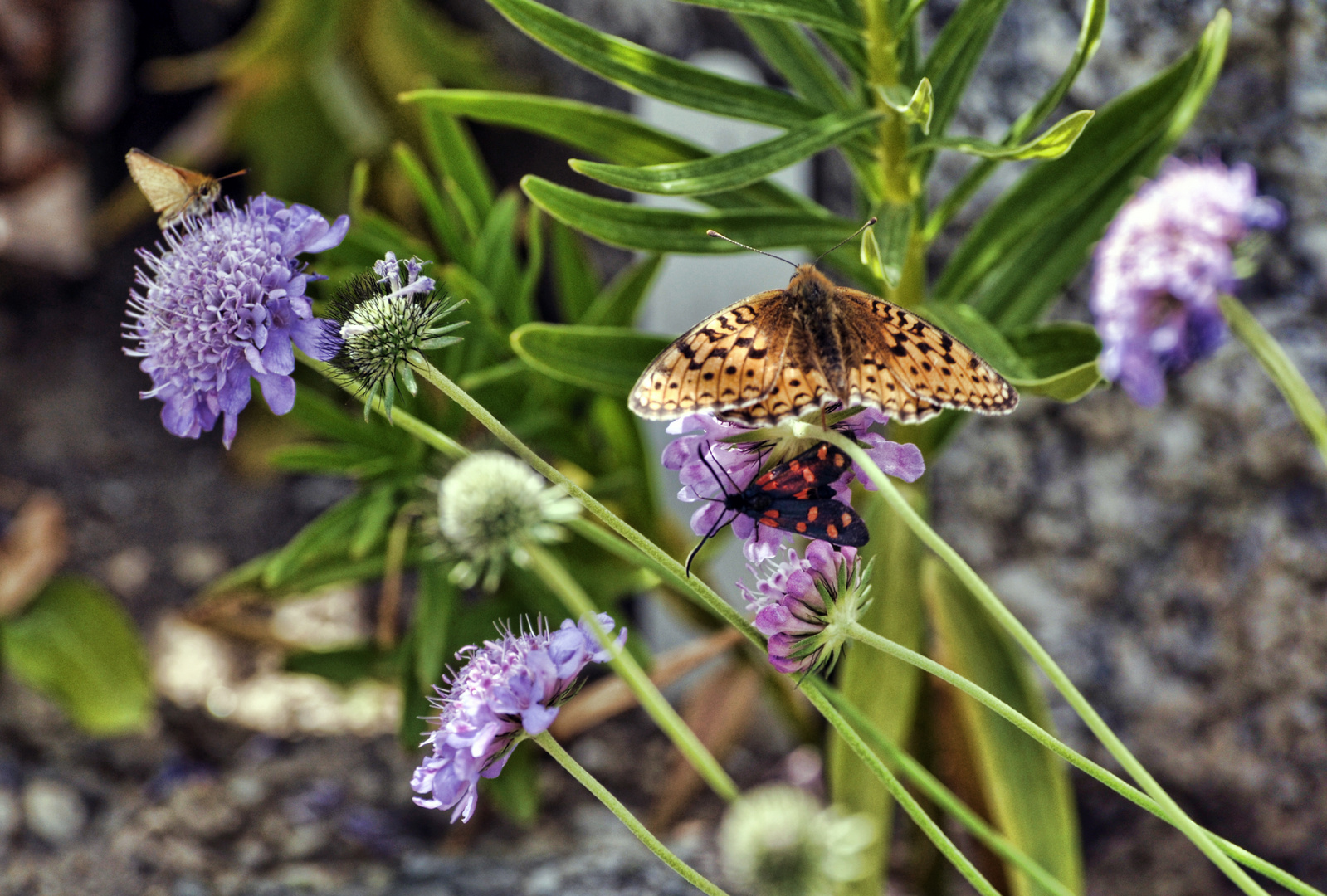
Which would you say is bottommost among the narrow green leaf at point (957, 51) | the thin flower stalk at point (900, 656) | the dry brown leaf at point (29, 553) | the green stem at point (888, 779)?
the dry brown leaf at point (29, 553)

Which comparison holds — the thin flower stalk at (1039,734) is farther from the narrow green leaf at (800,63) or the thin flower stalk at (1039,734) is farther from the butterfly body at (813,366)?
the narrow green leaf at (800,63)

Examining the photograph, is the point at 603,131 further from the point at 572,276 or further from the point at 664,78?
the point at 572,276

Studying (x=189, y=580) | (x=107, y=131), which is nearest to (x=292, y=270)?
(x=189, y=580)

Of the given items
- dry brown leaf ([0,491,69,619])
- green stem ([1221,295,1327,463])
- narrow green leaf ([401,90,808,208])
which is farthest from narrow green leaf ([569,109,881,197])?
dry brown leaf ([0,491,69,619])

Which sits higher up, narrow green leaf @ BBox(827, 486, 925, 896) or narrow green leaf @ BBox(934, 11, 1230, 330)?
narrow green leaf @ BBox(934, 11, 1230, 330)

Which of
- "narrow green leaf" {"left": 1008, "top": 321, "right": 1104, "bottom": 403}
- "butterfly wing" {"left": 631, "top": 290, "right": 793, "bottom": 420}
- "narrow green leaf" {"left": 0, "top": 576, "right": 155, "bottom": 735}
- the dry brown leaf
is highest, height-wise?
"narrow green leaf" {"left": 1008, "top": 321, "right": 1104, "bottom": 403}

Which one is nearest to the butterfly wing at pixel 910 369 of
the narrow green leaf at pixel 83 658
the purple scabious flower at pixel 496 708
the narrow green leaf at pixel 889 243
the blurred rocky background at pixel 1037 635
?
the narrow green leaf at pixel 889 243

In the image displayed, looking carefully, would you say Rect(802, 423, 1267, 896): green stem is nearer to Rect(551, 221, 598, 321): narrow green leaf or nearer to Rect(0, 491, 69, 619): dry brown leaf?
Rect(551, 221, 598, 321): narrow green leaf
